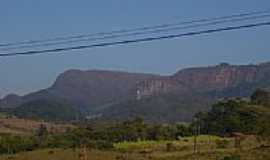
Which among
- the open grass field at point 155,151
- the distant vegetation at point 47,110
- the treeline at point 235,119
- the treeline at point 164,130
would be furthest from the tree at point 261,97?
the distant vegetation at point 47,110

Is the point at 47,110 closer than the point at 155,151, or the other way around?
the point at 155,151

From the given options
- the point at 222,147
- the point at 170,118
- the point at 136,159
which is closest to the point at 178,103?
the point at 170,118

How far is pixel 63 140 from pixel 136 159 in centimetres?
2979

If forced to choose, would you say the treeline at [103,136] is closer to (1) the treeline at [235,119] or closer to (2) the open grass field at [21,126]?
(1) the treeline at [235,119]

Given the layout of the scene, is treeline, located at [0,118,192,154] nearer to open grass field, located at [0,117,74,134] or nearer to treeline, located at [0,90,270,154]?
treeline, located at [0,90,270,154]

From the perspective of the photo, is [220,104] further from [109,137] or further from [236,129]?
[109,137]

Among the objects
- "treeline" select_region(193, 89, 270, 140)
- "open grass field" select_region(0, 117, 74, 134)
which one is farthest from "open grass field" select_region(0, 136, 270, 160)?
"open grass field" select_region(0, 117, 74, 134)

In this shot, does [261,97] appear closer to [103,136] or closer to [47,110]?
[103,136]

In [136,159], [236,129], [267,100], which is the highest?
[267,100]

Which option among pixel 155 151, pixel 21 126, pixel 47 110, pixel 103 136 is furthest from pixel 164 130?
pixel 47 110

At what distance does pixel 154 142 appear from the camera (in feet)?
228

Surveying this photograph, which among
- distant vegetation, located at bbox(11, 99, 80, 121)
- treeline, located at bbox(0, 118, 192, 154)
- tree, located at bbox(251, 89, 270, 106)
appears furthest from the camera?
distant vegetation, located at bbox(11, 99, 80, 121)

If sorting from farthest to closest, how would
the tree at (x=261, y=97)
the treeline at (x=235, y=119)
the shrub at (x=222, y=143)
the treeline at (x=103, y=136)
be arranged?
the tree at (x=261, y=97), the treeline at (x=235, y=119), the treeline at (x=103, y=136), the shrub at (x=222, y=143)

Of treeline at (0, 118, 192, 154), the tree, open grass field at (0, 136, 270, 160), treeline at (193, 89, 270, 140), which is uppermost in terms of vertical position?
the tree
